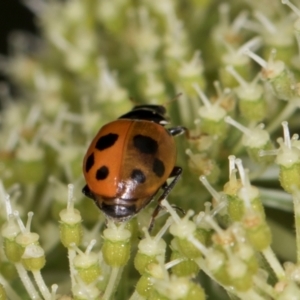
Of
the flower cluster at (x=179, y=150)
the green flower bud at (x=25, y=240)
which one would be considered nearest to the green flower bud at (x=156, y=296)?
the flower cluster at (x=179, y=150)

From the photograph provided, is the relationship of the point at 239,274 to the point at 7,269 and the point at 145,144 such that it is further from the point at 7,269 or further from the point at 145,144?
the point at 7,269

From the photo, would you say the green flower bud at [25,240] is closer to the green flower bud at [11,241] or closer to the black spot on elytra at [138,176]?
the green flower bud at [11,241]

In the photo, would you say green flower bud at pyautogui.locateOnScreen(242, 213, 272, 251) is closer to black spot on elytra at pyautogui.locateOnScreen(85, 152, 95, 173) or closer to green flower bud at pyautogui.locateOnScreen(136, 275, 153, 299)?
green flower bud at pyautogui.locateOnScreen(136, 275, 153, 299)

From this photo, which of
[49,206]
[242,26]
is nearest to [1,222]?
[49,206]

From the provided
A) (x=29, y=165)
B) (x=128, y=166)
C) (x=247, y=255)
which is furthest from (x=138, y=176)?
(x=29, y=165)

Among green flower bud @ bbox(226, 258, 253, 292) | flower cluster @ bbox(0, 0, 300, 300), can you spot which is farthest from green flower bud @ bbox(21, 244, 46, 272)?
green flower bud @ bbox(226, 258, 253, 292)

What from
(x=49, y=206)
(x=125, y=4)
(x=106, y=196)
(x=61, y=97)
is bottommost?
(x=49, y=206)

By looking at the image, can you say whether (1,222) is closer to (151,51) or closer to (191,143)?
(191,143)
